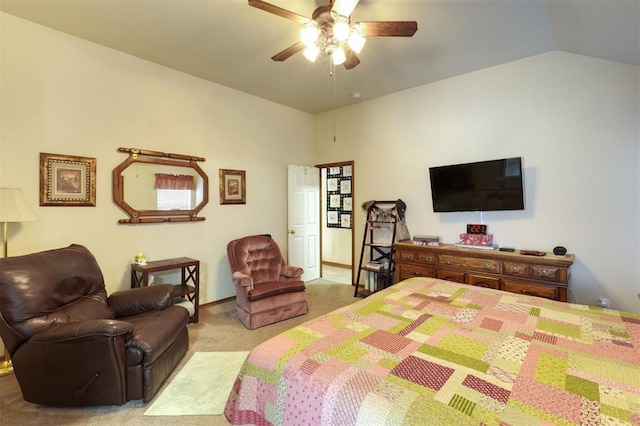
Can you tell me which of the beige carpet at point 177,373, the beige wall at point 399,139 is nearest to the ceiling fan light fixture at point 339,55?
the beige wall at point 399,139

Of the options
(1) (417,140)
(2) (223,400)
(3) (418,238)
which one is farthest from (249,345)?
(1) (417,140)

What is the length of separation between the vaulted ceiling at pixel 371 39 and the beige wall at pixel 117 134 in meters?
0.23

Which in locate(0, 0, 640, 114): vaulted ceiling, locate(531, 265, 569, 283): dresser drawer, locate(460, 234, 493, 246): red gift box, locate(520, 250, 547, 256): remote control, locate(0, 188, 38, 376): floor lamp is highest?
locate(0, 0, 640, 114): vaulted ceiling

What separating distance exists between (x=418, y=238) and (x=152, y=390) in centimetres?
325

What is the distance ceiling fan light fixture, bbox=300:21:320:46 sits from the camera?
2125 millimetres

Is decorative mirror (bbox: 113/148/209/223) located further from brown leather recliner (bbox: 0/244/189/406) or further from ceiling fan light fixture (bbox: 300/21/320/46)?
ceiling fan light fixture (bbox: 300/21/320/46)

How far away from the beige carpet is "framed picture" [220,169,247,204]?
1.49 metres

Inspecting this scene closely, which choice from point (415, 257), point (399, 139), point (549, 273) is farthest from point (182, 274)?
point (549, 273)

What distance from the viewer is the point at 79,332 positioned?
186 cm

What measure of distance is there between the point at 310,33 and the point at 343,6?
1.17 feet

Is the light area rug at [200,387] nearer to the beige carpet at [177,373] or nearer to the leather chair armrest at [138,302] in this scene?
the beige carpet at [177,373]

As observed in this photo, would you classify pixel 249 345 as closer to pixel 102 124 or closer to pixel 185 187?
pixel 185 187

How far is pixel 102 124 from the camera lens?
10.3 feet

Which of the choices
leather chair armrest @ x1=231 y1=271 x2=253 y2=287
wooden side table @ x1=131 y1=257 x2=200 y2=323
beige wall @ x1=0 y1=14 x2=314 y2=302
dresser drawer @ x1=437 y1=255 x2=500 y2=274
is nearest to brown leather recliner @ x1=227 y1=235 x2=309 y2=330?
leather chair armrest @ x1=231 y1=271 x2=253 y2=287
